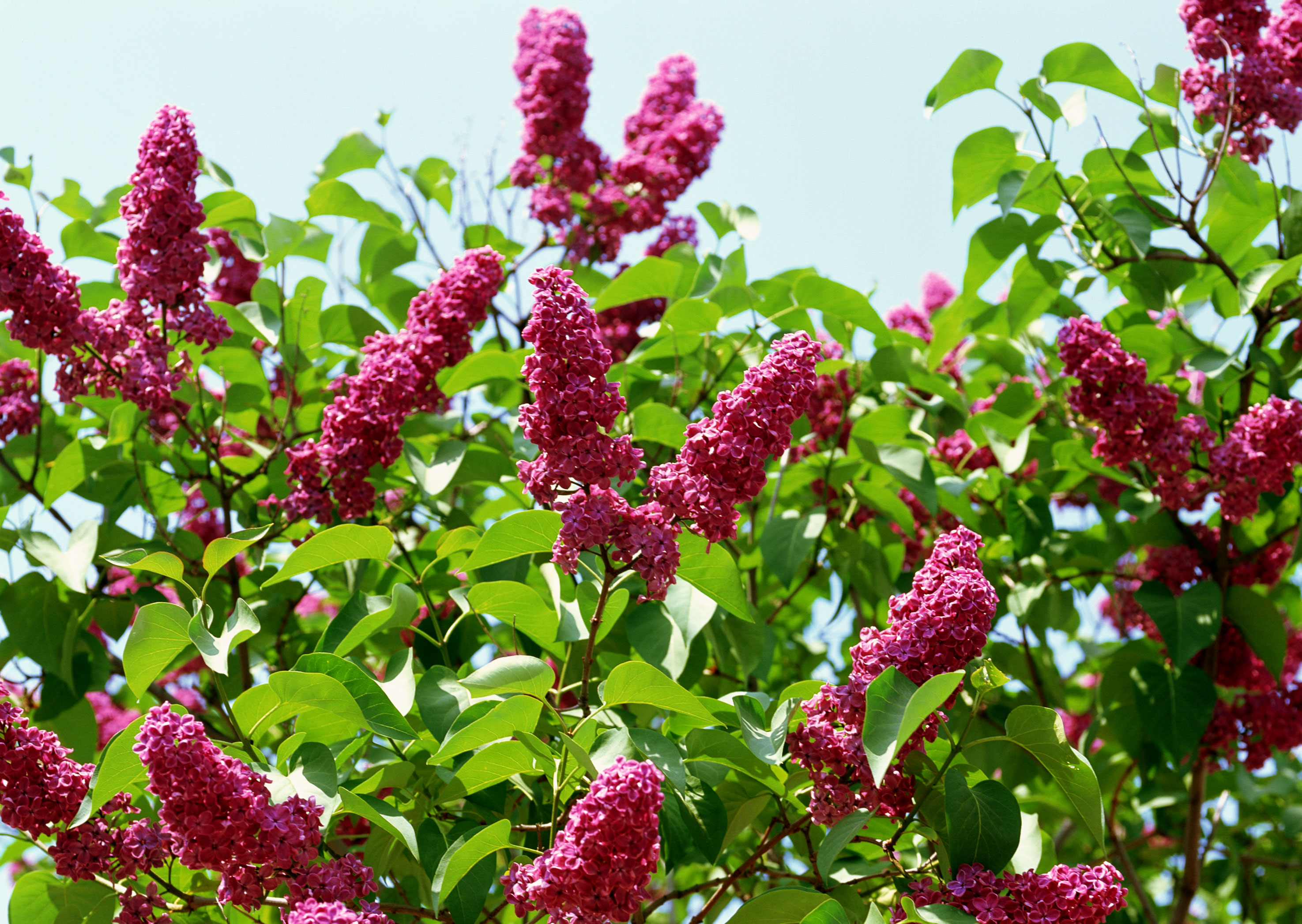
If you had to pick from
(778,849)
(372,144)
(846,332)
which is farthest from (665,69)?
(778,849)

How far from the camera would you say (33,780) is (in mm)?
1868

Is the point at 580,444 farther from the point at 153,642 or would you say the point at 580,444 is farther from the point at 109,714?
the point at 109,714

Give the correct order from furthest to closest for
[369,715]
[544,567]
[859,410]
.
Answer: [859,410]
[544,567]
[369,715]

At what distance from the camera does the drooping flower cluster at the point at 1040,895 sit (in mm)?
1654

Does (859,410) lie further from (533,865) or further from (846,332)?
(533,865)

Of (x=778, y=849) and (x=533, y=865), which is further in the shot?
(x=778, y=849)

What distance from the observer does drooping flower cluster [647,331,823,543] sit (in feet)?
5.72

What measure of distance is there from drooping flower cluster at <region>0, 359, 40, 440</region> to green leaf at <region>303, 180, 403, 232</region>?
0.88 metres

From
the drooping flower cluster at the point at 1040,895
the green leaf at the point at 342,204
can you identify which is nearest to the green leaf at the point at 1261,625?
the drooping flower cluster at the point at 1040,895

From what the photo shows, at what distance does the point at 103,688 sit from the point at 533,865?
188 cm

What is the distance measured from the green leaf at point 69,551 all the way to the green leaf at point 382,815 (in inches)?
42.2

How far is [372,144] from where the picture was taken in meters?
3.46

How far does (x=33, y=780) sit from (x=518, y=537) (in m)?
0.89

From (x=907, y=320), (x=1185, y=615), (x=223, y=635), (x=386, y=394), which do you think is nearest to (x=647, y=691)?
(x=223, y=635)
